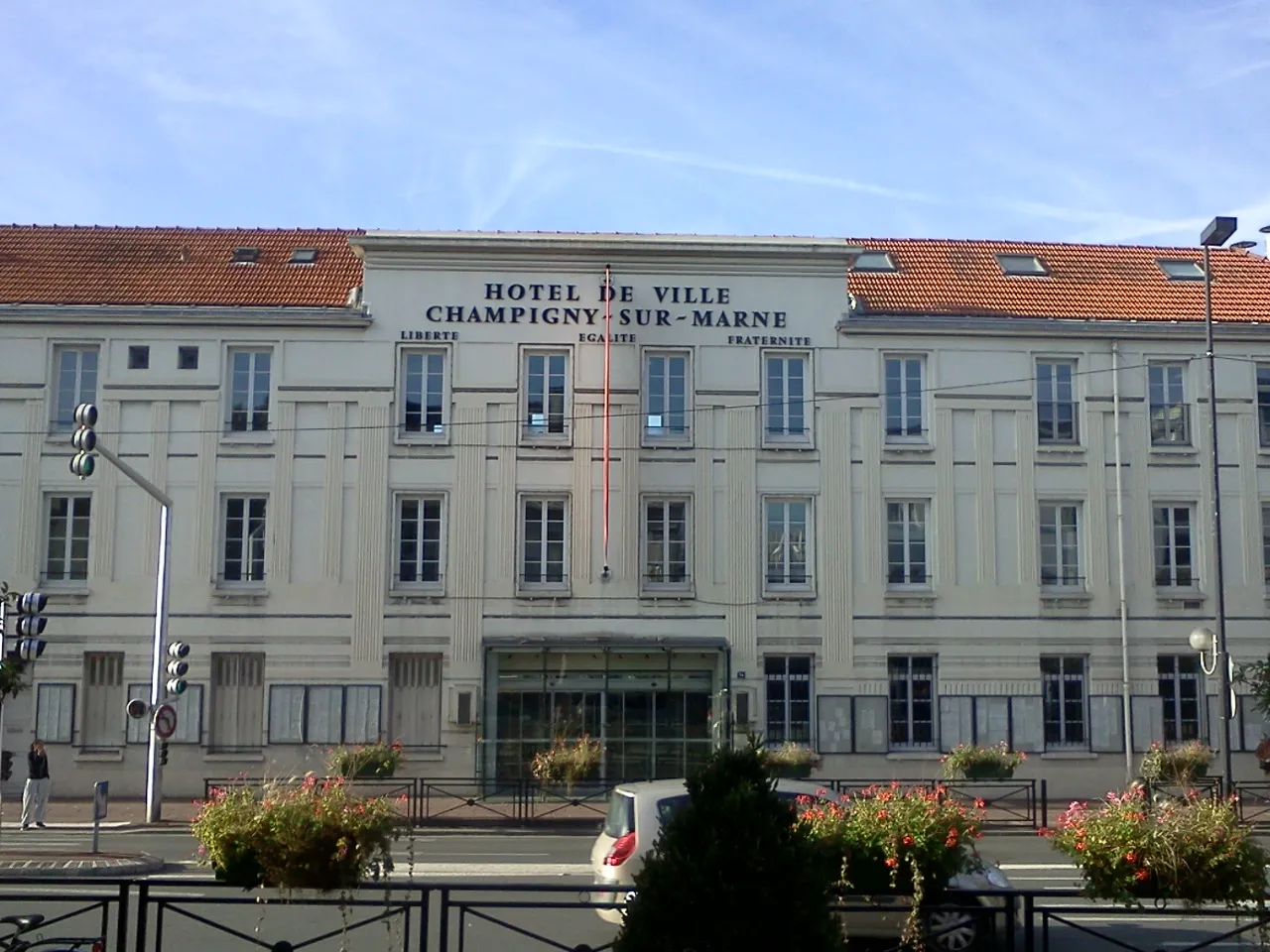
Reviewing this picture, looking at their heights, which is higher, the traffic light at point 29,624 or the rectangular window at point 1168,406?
the rectangular window at point 1168,406

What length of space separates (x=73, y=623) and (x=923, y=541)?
18819 mm

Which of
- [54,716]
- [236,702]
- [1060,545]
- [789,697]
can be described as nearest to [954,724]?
[789,697]

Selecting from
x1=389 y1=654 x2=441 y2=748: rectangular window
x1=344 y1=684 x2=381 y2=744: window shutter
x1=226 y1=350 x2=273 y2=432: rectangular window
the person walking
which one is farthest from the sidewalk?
x1=226 y1=350 x2=273 y2=432: rectangular window

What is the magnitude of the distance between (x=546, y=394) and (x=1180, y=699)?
15.8 metres

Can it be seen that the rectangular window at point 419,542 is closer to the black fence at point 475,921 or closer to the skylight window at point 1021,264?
the black fence at point 475,921

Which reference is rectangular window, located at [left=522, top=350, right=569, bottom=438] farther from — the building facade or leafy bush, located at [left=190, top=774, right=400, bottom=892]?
leafy bush, located at [left=190, top=774, right=400, bottom=892]

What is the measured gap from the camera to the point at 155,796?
85.0ft

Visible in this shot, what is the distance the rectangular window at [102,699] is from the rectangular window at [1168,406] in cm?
2382

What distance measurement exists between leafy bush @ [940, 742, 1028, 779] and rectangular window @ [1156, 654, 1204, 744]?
4975mm

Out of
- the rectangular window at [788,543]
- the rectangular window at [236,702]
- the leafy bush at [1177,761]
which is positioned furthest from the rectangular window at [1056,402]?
the rectangular window at [236,702]

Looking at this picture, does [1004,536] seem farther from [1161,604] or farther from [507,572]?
[507,572]

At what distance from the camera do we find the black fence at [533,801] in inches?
989

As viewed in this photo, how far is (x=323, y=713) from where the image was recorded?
3064cm

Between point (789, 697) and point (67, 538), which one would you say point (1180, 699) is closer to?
point (789, 697)
